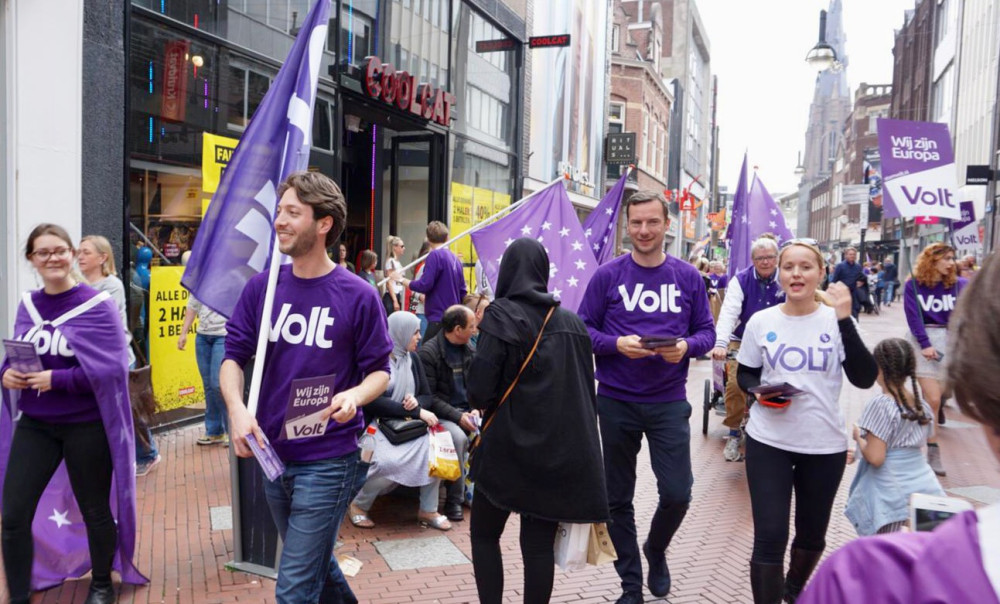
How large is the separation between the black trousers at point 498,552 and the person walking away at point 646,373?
804mm

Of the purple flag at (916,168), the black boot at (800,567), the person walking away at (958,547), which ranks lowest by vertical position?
the black boot at (800,567)

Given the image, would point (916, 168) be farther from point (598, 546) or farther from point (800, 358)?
point (598, 546)

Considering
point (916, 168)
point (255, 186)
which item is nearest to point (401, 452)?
point (255, 186)

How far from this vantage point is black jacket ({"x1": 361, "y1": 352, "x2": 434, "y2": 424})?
5.15 meters

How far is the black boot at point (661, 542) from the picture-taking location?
13.6 ft

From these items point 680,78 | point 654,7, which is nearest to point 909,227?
point 680,78

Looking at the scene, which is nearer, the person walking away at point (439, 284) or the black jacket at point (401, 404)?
the black jacket at point (401, 404)

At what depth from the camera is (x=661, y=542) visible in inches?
167

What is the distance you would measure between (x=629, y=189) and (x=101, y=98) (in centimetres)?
2848

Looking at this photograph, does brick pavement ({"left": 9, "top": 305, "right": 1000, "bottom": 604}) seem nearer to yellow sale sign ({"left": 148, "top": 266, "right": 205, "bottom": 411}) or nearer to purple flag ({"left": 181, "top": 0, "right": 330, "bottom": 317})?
yellow sale sign ({"left": 148, "top": 266, "right": 205, "bottom": 411})

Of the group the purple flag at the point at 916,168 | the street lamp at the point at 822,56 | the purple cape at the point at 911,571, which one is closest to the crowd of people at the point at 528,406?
the purple cape at the point at 911,571

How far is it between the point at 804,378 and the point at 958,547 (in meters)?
2.95

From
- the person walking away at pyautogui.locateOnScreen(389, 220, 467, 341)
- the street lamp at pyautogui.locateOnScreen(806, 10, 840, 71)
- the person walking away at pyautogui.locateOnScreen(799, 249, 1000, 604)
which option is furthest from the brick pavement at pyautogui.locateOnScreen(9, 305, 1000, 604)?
the street lamp at pyautogui.locateOnScreen(806, 10, 840, 71)

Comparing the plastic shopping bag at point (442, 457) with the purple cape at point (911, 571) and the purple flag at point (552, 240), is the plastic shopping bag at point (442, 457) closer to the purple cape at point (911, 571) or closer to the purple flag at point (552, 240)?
the purple flag at point (552, 240)
